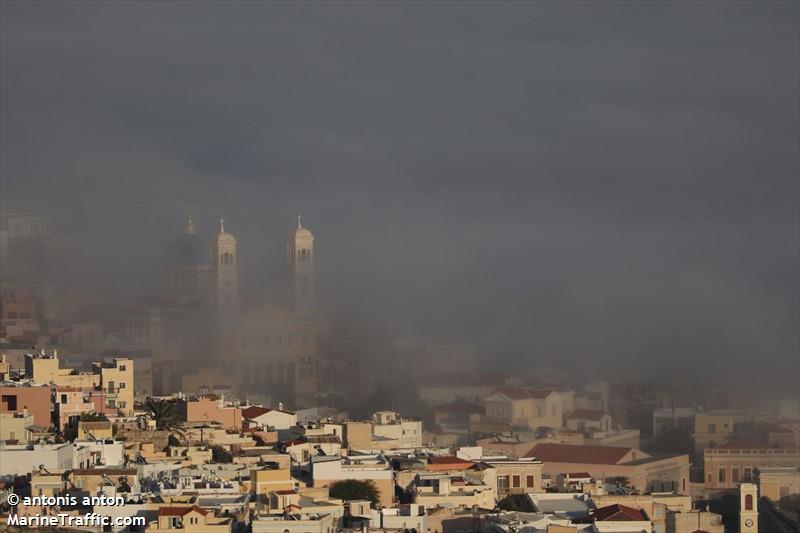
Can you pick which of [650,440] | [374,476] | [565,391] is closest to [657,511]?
[374,476]

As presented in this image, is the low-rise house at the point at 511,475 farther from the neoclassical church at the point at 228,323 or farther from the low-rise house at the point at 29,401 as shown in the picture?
the neoclassical church at the point at 228,323

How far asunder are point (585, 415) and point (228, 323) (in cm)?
1409

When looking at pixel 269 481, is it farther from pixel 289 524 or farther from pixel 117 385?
pixel 117 385

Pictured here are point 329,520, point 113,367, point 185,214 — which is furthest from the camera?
point 185,214

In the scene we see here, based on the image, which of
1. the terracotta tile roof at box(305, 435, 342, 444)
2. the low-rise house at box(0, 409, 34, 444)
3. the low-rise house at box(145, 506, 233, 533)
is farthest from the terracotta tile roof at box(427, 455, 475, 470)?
the low-rise house at box(145, 506, 233, 533)

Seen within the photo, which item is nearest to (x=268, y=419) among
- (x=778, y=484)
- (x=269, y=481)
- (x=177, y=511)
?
(x=778, y=484)

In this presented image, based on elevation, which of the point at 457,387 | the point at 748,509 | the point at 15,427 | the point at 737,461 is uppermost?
the point at 15,427

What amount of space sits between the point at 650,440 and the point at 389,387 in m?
8.96

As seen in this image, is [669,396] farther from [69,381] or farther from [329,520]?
[329,520]

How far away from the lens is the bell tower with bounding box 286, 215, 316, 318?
8181 centimetres

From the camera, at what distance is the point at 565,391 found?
71625 mm

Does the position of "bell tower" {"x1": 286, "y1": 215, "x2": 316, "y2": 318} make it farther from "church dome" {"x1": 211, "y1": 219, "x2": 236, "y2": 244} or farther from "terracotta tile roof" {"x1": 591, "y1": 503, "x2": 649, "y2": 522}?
"terracotta tile roof" {"x1": 591, "y1": 503, "x2": 649, "y2": 522}

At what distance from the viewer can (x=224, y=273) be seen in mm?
80375

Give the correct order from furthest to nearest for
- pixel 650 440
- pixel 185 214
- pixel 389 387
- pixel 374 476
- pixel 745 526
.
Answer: pixel 185 214
pixel 389 387
pixel 650 440
pixel 745 526
pixel 374 476
